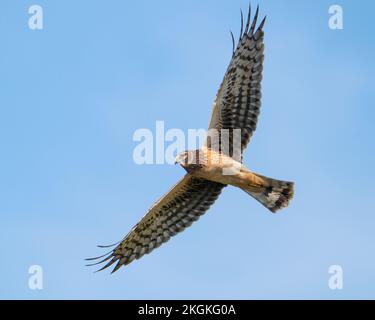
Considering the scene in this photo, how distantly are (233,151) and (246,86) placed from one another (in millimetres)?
1048

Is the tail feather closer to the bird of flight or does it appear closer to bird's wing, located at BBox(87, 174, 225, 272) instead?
the bird of flight

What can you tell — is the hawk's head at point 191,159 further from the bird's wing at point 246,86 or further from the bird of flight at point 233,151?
the bird's wing at point 246,86

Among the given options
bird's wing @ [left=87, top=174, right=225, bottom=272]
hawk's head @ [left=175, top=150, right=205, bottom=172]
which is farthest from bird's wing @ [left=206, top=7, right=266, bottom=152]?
bird's wing @ [left=87, top=174, right=225, bottom=272]

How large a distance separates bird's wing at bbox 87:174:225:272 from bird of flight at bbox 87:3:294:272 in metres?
0.02

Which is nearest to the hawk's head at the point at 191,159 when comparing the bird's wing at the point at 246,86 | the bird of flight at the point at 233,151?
the bird of flight at the point at 233,151

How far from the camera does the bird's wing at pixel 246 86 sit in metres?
13.0

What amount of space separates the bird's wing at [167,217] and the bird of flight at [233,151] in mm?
16

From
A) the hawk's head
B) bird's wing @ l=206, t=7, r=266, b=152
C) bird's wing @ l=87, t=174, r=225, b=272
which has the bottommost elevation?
bird's wing @ l=87, t=174, r=225, b=272

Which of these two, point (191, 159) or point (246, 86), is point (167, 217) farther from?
point (246, 86)

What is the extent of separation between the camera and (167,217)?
45.4ft

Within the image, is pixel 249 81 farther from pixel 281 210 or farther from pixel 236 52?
pixel 281 210

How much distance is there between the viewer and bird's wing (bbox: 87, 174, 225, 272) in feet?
44.4

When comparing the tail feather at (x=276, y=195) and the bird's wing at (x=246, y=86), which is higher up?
the bird's wing at (x=246, y=86)

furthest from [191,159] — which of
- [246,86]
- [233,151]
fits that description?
[246,86]
